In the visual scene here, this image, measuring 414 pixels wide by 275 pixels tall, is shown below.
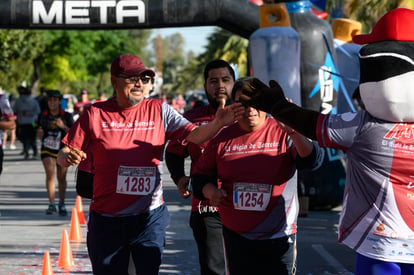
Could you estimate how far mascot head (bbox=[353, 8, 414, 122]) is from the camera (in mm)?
4477

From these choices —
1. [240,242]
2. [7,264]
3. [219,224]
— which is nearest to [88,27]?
[7,264]

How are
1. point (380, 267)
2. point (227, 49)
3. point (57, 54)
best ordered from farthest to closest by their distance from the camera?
point (227, 49) < point (57, 54) < point (380, 267)

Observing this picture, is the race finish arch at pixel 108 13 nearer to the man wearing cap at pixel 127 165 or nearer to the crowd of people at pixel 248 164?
the crowd of people at pixel 248 164

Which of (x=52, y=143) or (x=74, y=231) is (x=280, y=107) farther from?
(x=52, y=143)

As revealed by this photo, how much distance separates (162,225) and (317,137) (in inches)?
61.7

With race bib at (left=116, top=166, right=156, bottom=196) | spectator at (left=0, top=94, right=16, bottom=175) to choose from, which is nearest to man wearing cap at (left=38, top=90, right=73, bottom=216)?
spectator at (left=0, top=94, right=16, bottom=175)

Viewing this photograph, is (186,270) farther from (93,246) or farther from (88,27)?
(88,27)

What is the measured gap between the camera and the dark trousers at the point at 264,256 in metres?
5.14

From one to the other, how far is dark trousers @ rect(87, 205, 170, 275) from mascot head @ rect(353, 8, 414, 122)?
5.90ft

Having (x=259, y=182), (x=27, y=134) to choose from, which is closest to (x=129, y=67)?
(x=259, y=182)

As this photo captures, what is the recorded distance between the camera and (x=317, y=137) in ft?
15.2

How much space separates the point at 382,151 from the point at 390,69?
451 mm

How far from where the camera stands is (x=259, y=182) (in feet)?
17.0

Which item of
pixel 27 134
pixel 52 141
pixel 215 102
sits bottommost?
pixel 27 134
